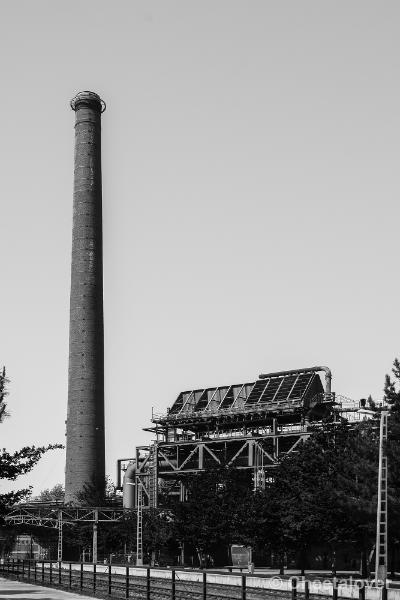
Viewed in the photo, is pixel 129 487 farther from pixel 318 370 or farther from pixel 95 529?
pixel 318 370

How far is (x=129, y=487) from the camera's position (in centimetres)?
9562

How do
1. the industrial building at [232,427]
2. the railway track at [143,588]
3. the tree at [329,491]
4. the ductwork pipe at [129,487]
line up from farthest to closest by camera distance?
the ductwork pipe at [129,487] → the industrial building at [232,427] → the tree at [329,491] → the railway track at [143,588]

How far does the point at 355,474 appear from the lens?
47531mm

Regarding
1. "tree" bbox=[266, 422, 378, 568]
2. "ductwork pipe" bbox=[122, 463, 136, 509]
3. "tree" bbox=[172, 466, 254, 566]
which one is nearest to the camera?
"tree" bbox=[266, 422, 378, 568]

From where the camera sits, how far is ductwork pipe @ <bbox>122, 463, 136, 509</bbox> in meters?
94.8

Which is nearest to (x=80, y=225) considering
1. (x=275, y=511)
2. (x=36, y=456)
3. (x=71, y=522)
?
(x=71, y=522)

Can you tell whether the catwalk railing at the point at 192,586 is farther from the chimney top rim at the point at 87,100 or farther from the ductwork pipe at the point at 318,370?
the chimney top rim at the point at 87,100

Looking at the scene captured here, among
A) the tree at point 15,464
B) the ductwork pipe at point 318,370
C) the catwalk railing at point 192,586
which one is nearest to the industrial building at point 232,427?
the ductwork pipe at point 318,370

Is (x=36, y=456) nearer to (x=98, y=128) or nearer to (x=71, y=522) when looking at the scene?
(x=71, y=522)

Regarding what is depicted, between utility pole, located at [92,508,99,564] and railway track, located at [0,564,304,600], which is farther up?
railway track, located at [0,564,304,600]

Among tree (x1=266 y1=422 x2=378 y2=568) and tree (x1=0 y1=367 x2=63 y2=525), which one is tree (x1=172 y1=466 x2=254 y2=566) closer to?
tree (x1=266 y1=422 x2=378 y2=568)

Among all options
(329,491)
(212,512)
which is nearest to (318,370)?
(212,512)

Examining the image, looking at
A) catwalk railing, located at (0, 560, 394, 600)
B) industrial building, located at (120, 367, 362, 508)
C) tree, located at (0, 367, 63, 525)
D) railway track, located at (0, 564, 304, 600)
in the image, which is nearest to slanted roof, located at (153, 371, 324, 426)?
industrial building, located at (120, 367, 362, 508)

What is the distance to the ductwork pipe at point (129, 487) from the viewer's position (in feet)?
311
